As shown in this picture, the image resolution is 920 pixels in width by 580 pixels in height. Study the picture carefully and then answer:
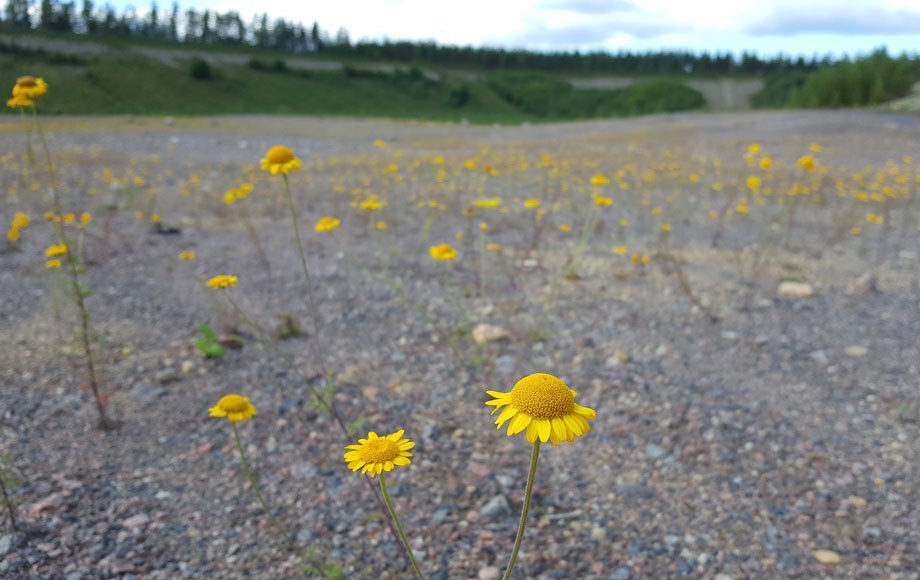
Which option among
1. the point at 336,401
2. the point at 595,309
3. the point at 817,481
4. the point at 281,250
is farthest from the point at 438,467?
the point at 281,250

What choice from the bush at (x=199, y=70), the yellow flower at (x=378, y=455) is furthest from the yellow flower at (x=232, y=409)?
the bush at (x=199, y=70)

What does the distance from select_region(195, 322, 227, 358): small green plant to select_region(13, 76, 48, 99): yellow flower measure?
1.65 metres

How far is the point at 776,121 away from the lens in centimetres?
1980

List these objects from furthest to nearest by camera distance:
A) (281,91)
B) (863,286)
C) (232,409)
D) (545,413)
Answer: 1. (281,91)
2. (863,286)
3. (232,409)
4. (545,413)

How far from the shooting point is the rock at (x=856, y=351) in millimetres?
4179

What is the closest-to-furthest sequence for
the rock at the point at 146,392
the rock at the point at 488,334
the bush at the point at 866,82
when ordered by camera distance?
the rock at the point at 146,392
the rock at the point at 488,334
the bush at the point at 866,82

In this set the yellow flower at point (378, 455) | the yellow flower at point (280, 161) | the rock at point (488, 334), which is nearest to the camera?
the yellow flower at point (378, 455)

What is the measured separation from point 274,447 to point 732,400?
8.53 ft

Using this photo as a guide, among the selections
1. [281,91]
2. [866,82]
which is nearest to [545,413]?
[866,82]

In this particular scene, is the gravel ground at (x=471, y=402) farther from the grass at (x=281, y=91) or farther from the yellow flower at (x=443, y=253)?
the grass at (x=281, y=91)

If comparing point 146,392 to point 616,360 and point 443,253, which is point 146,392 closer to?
point 443,253

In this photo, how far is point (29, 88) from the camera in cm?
293

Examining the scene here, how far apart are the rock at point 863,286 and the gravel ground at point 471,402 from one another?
0.12 ft

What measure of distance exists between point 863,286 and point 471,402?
381 cm
